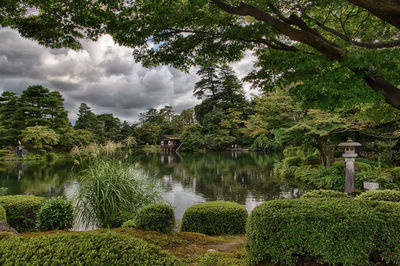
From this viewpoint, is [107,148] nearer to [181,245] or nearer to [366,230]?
[181,245]

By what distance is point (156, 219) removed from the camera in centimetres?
311

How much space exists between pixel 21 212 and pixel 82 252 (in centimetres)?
361

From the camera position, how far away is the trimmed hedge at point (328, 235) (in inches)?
73.9

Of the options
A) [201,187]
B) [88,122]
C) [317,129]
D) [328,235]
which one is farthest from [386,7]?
[88,122]

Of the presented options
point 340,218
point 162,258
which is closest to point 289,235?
point 340,218

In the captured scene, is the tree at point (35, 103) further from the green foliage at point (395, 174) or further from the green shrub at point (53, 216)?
the green foliage at point (395, 174)

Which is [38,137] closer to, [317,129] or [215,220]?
[215,220]

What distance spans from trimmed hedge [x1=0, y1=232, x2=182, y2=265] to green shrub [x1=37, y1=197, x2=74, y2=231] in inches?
107

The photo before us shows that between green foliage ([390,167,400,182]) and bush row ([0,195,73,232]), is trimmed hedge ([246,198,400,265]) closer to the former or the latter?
bush row ([0,195,73,232])

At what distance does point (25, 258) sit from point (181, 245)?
5.77 feet

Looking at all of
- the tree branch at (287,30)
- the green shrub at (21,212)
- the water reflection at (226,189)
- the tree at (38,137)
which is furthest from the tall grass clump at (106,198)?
the tree at (38,137)

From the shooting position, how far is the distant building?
38188 mm

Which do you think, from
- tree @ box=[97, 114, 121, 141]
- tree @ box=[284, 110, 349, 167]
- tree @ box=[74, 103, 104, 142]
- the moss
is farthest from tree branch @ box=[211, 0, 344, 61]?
tree @ box=[97, 114, 121, 141]

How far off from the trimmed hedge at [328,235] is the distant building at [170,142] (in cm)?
3569
